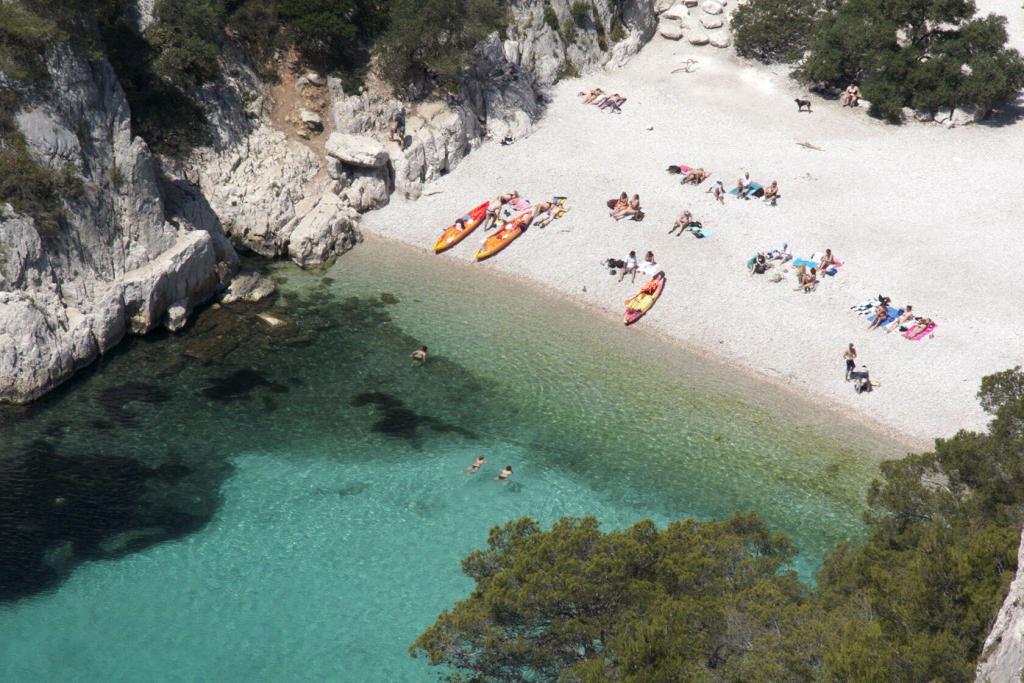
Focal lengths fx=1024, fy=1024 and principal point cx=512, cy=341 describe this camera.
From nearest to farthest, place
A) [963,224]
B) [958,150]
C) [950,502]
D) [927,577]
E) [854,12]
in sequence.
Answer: [927,577] → [950,502] → [963,224] → [958,150] → [854,12]

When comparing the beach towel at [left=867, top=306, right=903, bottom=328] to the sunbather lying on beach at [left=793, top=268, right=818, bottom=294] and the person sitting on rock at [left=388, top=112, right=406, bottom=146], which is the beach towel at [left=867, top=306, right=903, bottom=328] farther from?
the person sitting on rock at [left=388, top=112, right=406, bottom=146]

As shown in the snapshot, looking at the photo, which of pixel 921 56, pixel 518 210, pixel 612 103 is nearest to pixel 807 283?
pixel 518 210

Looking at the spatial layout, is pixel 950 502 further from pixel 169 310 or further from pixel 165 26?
pixel 165 26

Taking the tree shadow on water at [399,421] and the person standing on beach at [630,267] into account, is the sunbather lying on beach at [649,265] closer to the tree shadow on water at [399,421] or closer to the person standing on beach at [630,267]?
the person standing on beach at [630,267]

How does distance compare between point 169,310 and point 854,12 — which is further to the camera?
point 854,12

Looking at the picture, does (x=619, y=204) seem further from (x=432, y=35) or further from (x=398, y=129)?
(x=432, y=35)

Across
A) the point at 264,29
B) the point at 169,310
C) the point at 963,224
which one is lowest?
the point at 169,310

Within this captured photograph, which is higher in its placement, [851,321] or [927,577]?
[927,577]

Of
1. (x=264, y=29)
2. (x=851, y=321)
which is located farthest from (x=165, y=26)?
(x=851, y=321)
